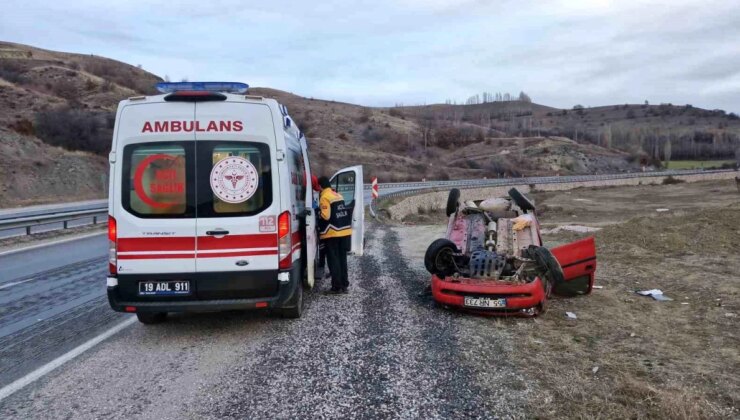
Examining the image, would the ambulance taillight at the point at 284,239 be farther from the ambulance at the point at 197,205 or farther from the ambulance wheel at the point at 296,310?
the ambulance wheel at the point at 296,310

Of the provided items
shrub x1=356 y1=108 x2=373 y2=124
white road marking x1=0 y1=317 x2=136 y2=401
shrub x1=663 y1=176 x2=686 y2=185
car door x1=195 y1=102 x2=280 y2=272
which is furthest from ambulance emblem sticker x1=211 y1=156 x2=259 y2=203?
shrub x1=356 y1=108 x2=373 y2=124

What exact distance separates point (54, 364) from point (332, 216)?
403 centimetres

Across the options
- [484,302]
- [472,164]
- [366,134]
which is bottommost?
[484,302]

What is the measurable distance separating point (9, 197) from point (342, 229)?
30.2m

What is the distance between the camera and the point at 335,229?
27.0 feet

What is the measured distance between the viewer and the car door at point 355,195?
926cm

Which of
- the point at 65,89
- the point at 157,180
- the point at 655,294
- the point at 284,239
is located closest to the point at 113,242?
the point at 157,180

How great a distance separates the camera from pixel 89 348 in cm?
581

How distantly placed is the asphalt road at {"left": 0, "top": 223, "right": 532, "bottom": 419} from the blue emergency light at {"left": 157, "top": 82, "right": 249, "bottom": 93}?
2.77 meters

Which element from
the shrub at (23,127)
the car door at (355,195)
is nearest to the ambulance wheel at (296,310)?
the car door at (355,195)

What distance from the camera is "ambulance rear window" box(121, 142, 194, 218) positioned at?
229 inches

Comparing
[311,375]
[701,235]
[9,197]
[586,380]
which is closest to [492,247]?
[586,380]

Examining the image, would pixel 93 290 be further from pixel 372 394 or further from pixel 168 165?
pixel 372 394

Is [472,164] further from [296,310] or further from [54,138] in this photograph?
[296,310]
